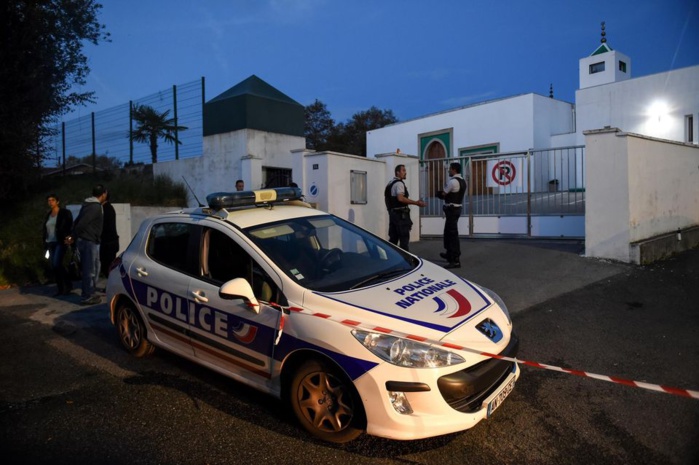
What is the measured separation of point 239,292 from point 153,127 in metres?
14.8

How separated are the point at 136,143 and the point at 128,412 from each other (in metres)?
15.5

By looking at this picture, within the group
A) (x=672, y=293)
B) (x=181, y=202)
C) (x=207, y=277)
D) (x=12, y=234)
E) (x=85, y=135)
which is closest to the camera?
(x=207, y=277)

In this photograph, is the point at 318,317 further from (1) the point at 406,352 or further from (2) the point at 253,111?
(2) the point at 253,111

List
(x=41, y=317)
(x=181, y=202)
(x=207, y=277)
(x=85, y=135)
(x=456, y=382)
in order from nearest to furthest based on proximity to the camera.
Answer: (x=456, y=382)
(x=207, y=277)
(x=41, y=317)
(x=181, y=202)
(x=85, y=135)

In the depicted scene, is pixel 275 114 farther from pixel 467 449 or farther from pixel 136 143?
pixel 467 449

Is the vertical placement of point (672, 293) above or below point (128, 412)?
above

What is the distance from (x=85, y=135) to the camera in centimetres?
1941

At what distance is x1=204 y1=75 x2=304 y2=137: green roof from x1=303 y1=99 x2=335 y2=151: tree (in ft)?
82.2

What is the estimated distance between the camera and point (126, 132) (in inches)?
696

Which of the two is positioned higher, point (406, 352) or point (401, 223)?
point (401, 223)

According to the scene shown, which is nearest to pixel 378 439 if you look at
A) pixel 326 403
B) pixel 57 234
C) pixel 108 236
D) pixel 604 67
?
pixel 326 403

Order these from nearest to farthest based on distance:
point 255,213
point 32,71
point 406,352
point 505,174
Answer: point 406,352 → point 255,213 → point 505,174 → point 32,71

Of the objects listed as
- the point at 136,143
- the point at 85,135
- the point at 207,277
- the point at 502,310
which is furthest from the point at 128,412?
the point at 85,135

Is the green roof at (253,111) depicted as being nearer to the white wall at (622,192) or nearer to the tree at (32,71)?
the tree at (32,71)
